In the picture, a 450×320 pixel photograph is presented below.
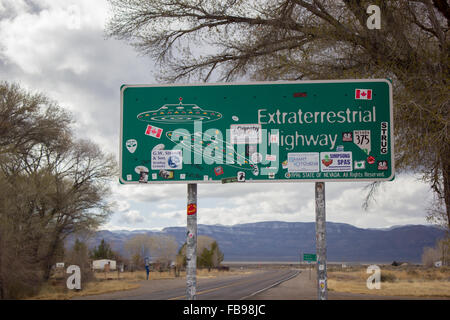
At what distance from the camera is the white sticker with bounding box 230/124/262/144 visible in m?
7.38

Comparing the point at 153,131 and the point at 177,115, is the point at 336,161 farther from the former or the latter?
the point at 153,131

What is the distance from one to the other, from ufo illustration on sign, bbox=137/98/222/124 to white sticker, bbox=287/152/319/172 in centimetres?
128

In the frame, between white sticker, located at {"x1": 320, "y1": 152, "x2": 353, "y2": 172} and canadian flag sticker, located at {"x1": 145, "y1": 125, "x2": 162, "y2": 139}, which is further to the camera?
canadian flag sticker, located at {"x1": 145, "y1": 125, "x2": 162, "y2": 139}

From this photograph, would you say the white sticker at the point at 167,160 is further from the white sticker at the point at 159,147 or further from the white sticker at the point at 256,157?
the white sticker at the point at 256,157

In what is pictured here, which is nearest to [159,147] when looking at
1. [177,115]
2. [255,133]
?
[177,115]

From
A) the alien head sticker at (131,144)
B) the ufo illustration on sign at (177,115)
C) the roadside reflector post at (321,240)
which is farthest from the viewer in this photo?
the alien head sticker at (131,144)

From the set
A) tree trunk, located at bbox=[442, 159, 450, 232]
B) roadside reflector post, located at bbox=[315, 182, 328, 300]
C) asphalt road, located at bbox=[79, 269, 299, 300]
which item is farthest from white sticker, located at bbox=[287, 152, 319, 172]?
asphalt road, located at bbox=[79, 269, 299, 300]

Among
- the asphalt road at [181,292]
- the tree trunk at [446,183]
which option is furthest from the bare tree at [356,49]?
the asphalt road at [181,292]

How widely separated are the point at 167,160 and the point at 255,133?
1411 millimetres

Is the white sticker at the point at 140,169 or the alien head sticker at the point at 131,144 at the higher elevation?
the alien head sticker at the point at 131,144

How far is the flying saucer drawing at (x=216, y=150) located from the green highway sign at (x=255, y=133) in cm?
2

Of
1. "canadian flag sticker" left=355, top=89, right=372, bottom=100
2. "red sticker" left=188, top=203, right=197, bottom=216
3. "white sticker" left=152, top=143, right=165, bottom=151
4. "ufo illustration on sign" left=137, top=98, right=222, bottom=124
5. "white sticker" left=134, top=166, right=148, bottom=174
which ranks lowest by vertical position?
"red sticker" left=188, top=203, right=197, bottom=216

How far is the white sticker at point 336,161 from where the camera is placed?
23.6 feet

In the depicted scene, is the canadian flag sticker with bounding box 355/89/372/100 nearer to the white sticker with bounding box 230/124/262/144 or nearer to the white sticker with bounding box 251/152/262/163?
the white sticker with bounding box 230/124/262/144
